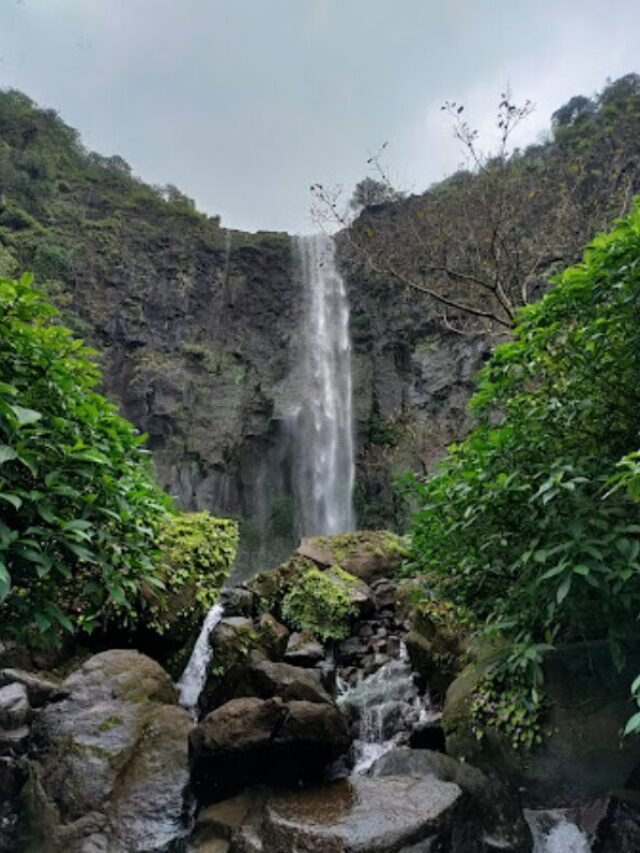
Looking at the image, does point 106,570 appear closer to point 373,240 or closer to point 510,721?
point 510,721

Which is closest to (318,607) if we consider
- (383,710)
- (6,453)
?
(383,710)

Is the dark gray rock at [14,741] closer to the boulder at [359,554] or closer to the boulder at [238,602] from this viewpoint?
the boulder at [238,602]

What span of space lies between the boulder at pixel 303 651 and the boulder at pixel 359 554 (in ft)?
8.35

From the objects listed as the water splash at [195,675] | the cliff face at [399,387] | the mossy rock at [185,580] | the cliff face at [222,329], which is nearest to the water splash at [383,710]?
the water splash at [195,675]

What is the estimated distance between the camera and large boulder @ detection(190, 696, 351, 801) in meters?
4.69

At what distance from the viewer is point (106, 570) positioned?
297cm

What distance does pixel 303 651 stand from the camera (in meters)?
7.70

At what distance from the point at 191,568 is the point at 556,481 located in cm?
517

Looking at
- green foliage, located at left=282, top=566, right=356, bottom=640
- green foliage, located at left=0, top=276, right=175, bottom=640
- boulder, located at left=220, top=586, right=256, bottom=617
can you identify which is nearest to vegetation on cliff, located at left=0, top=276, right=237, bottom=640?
green foliage, located at left=0, top=276, right=175, bottom=640

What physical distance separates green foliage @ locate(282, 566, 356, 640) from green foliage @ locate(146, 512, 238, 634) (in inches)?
61.6

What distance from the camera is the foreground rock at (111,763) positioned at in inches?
169

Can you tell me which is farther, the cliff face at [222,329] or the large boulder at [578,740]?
the cliff face at [222,329]

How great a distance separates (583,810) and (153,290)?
2276 cm

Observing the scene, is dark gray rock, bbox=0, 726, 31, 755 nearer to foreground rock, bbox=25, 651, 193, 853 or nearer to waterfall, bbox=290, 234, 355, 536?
foreground rock, bbox=25, 651, 193, 853
